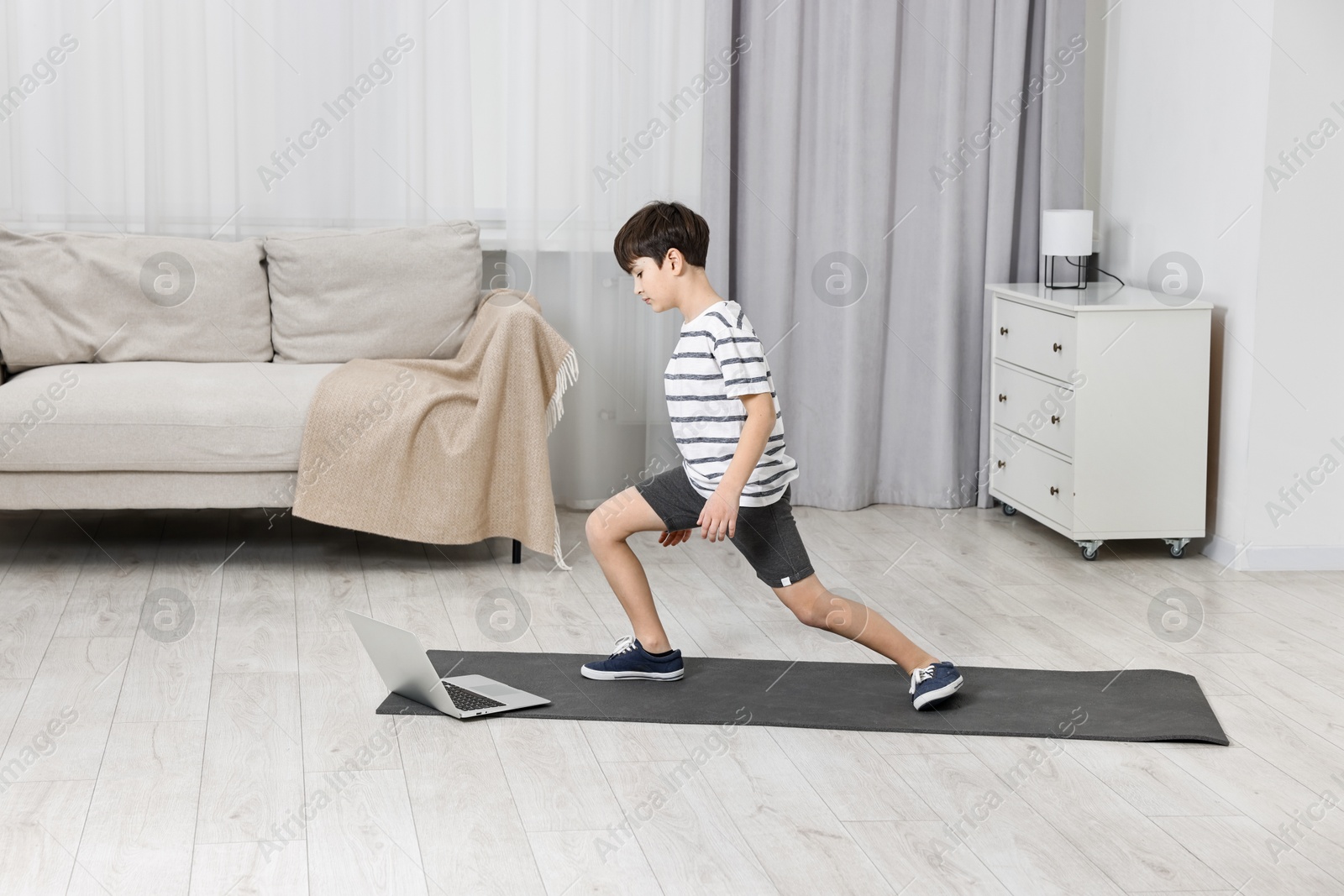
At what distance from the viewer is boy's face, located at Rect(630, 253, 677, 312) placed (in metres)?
2.38

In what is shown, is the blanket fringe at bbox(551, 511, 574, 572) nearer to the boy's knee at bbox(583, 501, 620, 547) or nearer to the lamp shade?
the boy's knee at bbox(583, 501, 620, 547)

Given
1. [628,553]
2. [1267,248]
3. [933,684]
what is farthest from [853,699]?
[1267,248]

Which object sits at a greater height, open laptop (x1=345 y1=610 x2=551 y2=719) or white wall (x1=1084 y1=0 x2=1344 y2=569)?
white wall (x1=1084 y1=0 x2=1344 y2=569)

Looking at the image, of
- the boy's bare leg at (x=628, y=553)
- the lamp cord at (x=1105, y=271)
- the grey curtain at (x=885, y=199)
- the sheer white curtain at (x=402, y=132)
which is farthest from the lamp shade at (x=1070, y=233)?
the boy's bare leg at (x=628, y=553)

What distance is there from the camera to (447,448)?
3.30 metres

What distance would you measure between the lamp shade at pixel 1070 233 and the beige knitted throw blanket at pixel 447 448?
4.76 feet

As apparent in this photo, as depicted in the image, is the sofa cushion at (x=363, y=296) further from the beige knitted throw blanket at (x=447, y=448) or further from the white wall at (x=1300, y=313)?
the white wall at (x=1300, y=313)

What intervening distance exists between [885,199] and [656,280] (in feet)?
6.28

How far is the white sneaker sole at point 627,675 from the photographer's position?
102 inches

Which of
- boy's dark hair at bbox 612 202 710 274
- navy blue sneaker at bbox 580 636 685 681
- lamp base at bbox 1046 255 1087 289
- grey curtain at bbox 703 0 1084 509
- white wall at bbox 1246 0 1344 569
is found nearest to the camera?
boy's dark hair at bbox 612 202 710 274

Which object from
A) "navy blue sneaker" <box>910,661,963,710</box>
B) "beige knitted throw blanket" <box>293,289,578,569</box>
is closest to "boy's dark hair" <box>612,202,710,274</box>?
"navy blue sneaker" <box>910,661,963,710</box>

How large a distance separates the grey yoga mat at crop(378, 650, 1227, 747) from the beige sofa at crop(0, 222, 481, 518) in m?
0.90

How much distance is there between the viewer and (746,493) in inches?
95.0

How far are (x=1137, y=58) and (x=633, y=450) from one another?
189 centimetres
